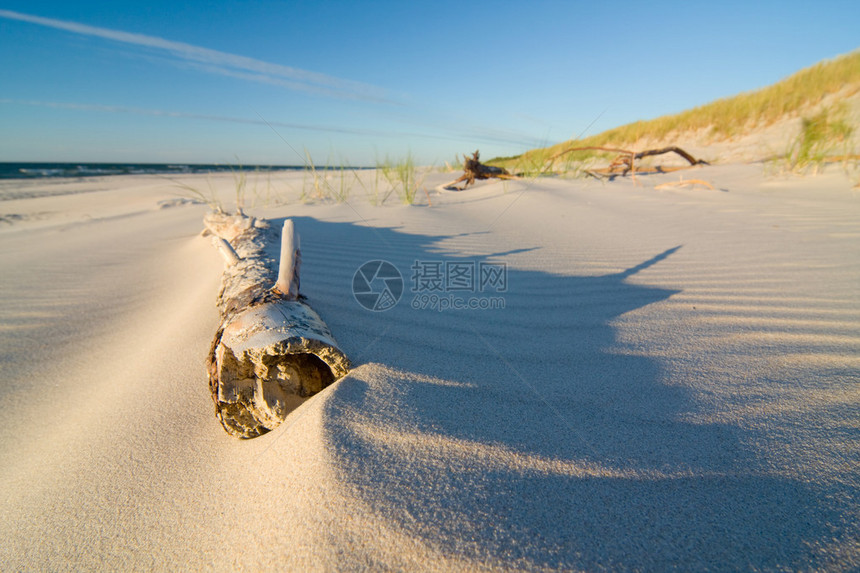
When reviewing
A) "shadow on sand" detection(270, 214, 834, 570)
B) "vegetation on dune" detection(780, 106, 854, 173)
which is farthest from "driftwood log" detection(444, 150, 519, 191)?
"shadow on sand" detection(270, 214, 834, 570)

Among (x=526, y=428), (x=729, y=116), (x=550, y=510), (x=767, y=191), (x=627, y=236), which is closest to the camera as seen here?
(x=550, y=510)

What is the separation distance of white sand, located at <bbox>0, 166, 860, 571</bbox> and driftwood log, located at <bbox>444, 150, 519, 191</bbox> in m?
3.20

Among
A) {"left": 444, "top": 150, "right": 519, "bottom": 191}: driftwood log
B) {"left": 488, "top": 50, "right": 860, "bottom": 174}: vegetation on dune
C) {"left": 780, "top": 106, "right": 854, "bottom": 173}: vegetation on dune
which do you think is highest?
{"left": 488, "top": 50, "right": 860, "bottom": 174}: vegetation on dune

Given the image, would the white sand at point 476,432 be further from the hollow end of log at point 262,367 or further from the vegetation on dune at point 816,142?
the vegetation on dune at point 816,142

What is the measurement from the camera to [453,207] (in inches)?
175

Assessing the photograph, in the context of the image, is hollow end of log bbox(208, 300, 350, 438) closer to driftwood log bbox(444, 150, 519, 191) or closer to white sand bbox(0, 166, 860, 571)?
white sand bbox(0, 166, 860, 571)

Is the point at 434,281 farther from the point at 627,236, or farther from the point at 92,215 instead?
the point at 92,215

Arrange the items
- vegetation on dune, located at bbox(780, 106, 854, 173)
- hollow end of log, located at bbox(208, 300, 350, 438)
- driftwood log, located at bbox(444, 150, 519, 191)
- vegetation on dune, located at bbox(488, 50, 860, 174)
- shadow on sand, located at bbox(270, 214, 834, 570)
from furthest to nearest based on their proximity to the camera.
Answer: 1. vegetation on dune, located at bbox(488, 50, 860, 174)
2. driftwood log, located at bbox(444, 150, 519, 191)
3. vegetation on dune, located at bbox(780, 106, 854, 173)
4. hollow end of log, located at bbox(208, 300, 350, 438)
5. shadow on sand, located at bbox(270, 214, 834, 570)

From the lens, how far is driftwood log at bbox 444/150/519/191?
5129 millimetres

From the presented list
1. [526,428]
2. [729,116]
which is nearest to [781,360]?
[526,428]

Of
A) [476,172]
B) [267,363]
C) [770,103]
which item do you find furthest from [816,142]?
[267,363]

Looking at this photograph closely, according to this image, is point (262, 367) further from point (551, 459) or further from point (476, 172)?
point (476, 172)

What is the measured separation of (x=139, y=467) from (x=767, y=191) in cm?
627

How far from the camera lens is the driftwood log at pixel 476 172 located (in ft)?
16.8
